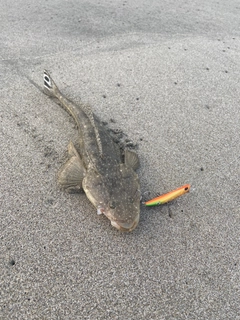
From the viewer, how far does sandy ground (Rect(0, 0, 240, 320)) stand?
284 centimetres

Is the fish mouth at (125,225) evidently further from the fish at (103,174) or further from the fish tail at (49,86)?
the fish tail at (49,86)

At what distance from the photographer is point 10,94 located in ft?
16.0

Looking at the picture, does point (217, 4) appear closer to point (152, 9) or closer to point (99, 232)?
point (152, 9)

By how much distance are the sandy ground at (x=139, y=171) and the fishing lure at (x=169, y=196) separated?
0.31ft

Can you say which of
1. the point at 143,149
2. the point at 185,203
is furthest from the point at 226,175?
the point at 143,149

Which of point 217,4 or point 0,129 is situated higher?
point 217,4

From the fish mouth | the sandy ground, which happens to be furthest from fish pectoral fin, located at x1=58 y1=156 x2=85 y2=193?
the fish mouth

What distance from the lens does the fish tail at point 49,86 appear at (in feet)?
15.7

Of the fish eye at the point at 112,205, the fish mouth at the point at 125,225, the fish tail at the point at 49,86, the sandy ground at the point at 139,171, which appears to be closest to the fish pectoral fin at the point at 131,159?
the sandy ground at the point at 139,171

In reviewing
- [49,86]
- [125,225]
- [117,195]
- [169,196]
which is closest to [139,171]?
[169,196]

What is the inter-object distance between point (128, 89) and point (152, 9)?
385cm

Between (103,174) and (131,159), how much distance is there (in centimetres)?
56

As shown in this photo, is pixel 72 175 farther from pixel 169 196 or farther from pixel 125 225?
pixel 169 196

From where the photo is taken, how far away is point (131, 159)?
12.7 ft
